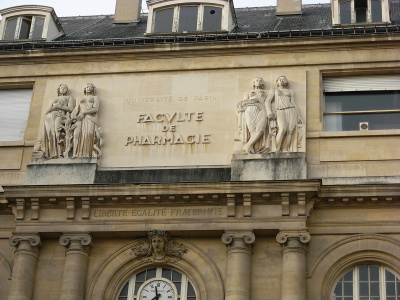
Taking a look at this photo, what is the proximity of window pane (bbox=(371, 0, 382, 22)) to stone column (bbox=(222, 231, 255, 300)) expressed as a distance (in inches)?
331

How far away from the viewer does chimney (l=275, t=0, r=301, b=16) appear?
34.5m

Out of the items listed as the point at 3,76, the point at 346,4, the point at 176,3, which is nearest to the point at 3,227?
the point at 3,76

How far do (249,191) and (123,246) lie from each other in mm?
3775

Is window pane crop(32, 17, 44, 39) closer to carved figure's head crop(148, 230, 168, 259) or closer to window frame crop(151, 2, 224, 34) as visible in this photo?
window frame crop(151, 2, 224, 34)

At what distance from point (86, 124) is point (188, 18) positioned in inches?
204

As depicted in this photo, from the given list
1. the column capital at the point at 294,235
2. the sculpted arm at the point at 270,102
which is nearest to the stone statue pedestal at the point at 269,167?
the sculpted arm at the point at 270,102

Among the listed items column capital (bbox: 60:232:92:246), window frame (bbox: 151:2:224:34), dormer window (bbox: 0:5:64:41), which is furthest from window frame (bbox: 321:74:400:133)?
dormer window (bbox: 0:5:64:41)

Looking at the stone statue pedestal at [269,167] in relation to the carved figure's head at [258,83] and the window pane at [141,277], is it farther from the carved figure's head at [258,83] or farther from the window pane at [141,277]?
the window pane at [141,277]

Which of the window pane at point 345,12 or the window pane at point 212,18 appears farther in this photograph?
the window pane at point 212,18

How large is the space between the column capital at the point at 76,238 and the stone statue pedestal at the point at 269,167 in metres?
4.21

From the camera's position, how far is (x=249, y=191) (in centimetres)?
2742

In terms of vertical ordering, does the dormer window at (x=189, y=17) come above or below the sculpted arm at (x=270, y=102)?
above

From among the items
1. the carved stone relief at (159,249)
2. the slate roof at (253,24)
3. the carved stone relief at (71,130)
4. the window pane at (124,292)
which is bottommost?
the window pane at (124,292)

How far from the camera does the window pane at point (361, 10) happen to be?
31594 millimetres
